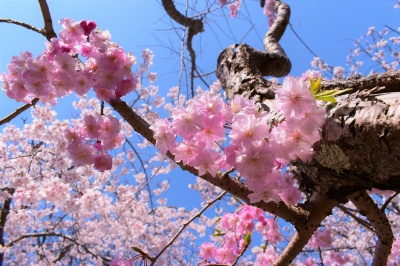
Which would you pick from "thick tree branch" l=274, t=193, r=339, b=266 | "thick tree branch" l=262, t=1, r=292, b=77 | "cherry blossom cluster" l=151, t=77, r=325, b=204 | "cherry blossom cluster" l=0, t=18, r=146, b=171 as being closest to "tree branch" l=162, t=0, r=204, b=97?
"thick tree branch" l=262, t=1, r=292, b=77

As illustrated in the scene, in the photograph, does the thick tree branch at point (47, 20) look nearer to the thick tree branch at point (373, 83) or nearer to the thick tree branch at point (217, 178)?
the thick tree branch at point (217, 178)

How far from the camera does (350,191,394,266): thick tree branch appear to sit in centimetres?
149

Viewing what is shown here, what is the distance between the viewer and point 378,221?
160cm

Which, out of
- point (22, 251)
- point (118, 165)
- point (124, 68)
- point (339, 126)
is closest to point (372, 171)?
point (339, 126)

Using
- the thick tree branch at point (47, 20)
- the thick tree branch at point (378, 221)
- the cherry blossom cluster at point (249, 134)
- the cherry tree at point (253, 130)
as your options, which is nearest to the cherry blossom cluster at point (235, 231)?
the cherry tree at point (253, 130)

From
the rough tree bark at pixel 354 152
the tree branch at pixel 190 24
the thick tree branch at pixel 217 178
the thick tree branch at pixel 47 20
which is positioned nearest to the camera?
the rough tree bark at pixel 354 152

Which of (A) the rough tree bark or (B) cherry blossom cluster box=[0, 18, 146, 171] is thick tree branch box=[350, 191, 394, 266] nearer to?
(A) the rough tree bark

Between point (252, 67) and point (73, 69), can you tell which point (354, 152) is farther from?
point (252, 67)

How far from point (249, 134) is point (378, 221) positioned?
3.32 feet

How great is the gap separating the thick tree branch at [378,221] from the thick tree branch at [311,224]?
0.38ft

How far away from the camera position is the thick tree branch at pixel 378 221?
4.88 ft

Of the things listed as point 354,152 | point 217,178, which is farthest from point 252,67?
point 354,152

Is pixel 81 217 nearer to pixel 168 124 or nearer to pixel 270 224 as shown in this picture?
pixel 270 224

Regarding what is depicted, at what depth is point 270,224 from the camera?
2732 mm
